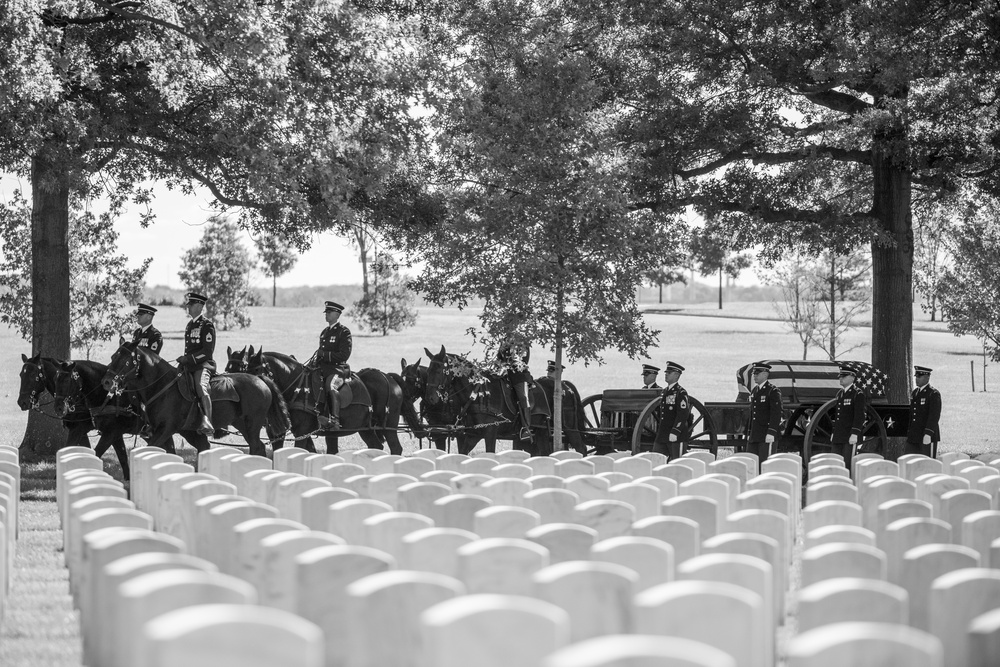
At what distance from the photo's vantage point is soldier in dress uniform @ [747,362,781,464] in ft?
46.2

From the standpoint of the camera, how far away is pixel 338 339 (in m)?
15.7

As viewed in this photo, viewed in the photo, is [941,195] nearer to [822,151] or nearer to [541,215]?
[822,151]

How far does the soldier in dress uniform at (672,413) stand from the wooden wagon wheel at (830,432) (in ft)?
4.95

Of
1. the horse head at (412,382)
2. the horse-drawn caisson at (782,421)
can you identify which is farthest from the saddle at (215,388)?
the horse-drawn caisson at (782,421)

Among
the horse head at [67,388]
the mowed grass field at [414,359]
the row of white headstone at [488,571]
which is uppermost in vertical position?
the horse head at [67,388]

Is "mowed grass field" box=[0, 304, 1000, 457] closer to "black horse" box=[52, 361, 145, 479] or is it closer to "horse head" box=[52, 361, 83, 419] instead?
"black horse" box=[52, 361, 145, 479]

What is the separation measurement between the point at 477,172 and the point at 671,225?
5.92m

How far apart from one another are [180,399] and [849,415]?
27.1 feet

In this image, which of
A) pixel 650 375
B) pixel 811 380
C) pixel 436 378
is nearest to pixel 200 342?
pixel 436 378

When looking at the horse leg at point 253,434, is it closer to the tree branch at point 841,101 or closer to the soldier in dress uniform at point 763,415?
the soldier in dress uniform at point 763,415

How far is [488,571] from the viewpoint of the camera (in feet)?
15.9

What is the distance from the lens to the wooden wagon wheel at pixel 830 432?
552 inches

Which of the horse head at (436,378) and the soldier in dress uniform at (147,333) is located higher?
the soldier in dress uniform at (147,333)

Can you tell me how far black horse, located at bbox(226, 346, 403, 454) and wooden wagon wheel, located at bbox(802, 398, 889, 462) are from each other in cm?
582
